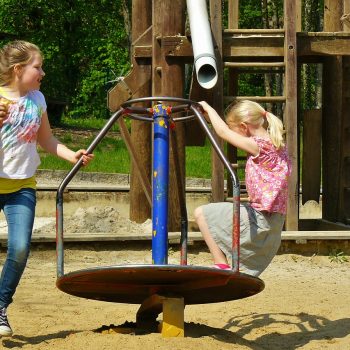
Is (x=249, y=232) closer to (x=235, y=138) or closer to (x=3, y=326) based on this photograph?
(x=235, y=138)

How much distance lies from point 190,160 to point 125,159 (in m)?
1.30

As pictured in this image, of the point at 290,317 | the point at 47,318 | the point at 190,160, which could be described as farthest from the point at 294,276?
the point at 190,160

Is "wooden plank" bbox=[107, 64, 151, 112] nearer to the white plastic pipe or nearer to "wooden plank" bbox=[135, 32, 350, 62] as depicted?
"wooden plank" bbox=[135, 32, 350, 62]

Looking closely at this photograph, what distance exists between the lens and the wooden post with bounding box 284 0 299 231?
10.6 m

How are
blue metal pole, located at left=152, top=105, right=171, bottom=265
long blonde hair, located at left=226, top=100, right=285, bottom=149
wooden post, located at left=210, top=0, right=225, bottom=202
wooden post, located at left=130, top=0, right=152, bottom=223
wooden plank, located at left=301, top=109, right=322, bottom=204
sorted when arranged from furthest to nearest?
wooden plank, located at left=301, top=109, right=322, bottom=204 → wooden post, located at left=130, top=0, right=152, bottom=223 → wooden post, located at left=210, top=0, right=225, bottom=202 → long blonde hair, located at left=226, top=100, right=285, bottom=149 → blue metal pole, located at left=152, top=105, right=171, bottom=265

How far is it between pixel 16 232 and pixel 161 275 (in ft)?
2.83

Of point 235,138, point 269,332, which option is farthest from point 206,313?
point 235,138

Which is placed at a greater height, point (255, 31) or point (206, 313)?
point (255, 31)

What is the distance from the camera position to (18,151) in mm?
5605

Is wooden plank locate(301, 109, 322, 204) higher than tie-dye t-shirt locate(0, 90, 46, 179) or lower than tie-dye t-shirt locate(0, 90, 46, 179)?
lower

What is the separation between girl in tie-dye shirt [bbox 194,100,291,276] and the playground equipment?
216 mm

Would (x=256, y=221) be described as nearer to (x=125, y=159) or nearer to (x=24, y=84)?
(x=24, y=84)

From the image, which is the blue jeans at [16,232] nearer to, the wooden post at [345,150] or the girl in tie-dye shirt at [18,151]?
the girl in tie-dye shirt at [18,151]

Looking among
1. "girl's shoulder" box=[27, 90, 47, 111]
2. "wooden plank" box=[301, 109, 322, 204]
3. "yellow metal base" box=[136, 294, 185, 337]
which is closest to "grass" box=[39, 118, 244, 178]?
"wooden plank" box=[301, 109, 322, 204]
